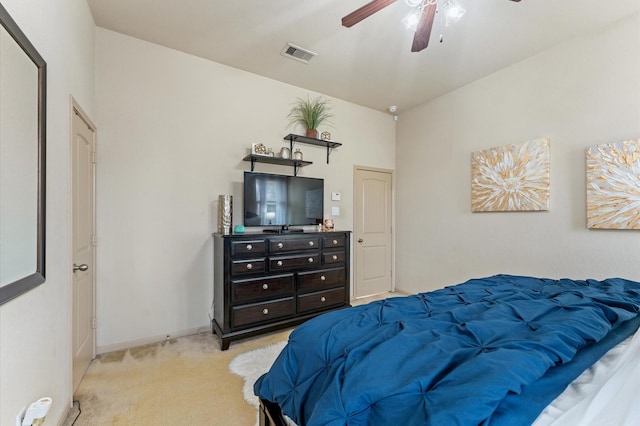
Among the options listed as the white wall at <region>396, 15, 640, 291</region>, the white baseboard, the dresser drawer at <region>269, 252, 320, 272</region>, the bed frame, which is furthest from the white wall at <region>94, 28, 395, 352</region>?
the white wall at <region>396, 15, 640, 291</region>

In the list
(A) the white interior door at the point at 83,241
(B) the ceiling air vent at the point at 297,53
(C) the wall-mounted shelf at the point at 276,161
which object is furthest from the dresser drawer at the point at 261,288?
(B) the ceiling air vent at the point at 297,53

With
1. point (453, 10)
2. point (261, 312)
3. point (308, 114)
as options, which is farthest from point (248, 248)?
point (453, 10)

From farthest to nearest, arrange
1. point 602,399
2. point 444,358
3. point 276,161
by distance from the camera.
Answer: point 276,161 < point 444,358 < point 602,399

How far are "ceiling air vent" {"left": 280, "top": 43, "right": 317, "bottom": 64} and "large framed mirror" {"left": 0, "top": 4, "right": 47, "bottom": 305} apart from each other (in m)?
2.07

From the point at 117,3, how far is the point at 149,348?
3.09 metres

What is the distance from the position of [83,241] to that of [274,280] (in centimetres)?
166

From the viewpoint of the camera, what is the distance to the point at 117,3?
2.29 meters

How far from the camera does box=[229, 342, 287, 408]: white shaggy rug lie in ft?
6.82

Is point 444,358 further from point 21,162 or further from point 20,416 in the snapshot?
point 21,162

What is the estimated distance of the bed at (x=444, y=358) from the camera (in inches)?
27.4

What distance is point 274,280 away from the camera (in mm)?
2891

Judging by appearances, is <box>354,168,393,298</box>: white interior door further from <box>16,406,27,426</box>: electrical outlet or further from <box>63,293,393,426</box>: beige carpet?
<box>16,406,27,426</box>: electrical outlet

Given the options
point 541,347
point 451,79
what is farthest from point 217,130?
point 541,347

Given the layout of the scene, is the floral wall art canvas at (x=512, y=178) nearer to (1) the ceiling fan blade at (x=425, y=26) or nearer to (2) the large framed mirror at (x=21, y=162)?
(1) the ceiling fan blade at (x=425, y=26)
